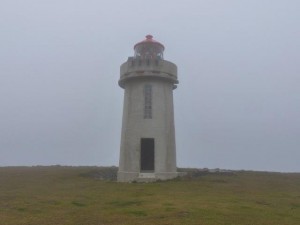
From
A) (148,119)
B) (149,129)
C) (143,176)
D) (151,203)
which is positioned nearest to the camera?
(151,203)

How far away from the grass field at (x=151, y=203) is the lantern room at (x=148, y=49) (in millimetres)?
10449

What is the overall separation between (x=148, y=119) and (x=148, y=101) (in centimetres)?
148

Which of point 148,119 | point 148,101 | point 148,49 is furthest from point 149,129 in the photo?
point 148,49

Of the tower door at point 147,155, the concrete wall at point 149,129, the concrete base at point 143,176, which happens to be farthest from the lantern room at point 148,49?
the concrete base at point 143,176

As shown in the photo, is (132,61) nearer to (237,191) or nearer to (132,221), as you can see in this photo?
(237,191)

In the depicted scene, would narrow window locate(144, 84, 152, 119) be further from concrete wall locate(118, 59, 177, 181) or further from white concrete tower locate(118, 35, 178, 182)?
concrete wall locate(118, 59, 177, 181)

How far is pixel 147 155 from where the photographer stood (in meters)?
30.7

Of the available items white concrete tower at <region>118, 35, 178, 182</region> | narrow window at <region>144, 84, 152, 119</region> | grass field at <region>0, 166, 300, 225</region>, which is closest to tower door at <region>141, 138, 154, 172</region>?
white concrete tower at <region>118, 35, 178, 182</region>

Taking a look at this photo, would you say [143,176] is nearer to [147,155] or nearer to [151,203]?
[147,155]

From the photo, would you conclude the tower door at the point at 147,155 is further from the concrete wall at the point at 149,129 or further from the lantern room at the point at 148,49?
the lantern room at the point at 148,49

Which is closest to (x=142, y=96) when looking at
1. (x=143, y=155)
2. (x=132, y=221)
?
(x=143, y=155)

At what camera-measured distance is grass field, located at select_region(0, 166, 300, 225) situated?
46.4 ft

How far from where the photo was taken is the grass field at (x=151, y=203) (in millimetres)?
14138

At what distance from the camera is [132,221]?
13688 millimetres
